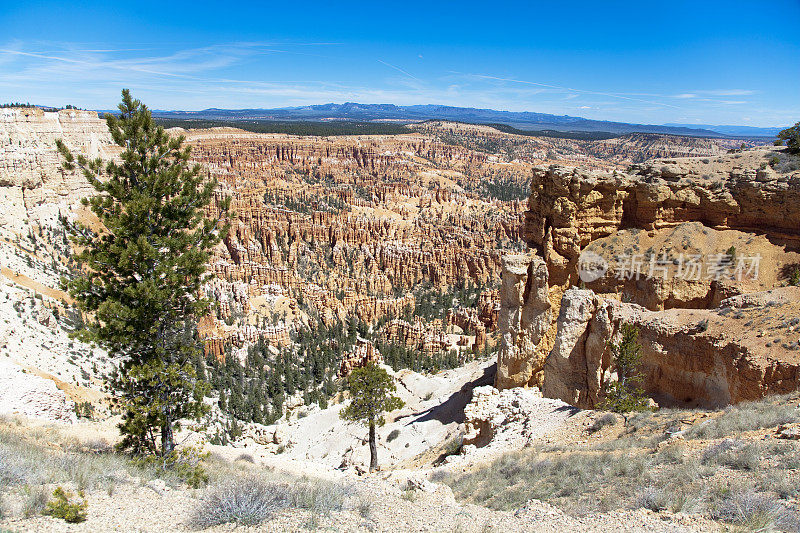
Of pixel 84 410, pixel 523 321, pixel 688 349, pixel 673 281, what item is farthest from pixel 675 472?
pixel 84 410

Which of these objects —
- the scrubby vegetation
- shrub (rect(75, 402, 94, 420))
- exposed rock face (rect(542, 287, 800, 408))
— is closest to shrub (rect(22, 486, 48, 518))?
the scrubby vegetation

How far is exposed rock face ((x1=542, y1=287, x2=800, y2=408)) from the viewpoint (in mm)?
10703

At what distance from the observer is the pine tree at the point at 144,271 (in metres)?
7.83

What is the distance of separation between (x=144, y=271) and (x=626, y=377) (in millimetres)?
12610

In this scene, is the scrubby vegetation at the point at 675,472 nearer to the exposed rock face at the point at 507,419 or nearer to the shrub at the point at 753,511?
the shrub at the point at 753,511

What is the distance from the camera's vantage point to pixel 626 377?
Answer: 13047mm

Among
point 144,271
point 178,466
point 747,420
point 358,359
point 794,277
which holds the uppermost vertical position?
point 144,271

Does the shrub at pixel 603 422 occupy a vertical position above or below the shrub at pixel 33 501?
below

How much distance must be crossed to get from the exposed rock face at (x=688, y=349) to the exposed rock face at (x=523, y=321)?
111cm

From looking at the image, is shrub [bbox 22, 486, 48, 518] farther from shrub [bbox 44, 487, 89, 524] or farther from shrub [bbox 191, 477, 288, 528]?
shrub [bbox 191, 477, 288, 528]

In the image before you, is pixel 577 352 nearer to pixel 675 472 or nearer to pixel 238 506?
pixel 675 472

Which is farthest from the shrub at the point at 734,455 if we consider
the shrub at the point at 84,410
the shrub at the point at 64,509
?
the shrub at the point at 84,410

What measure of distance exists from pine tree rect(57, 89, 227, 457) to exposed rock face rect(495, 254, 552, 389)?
1110 centimetres

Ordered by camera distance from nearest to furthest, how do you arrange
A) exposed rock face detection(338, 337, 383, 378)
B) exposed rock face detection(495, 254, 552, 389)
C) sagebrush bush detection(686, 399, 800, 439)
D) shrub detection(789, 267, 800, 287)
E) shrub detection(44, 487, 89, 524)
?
shrub detection(44, 487, 89, 524) → sagebrush bush detection(686, 399, 800, 439) → shrub detection(789, 267, 800, 287) → exposed rock face detection(495, 254, 552, 389) → exposed rock face detection(338, 337, 383, 378)
